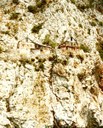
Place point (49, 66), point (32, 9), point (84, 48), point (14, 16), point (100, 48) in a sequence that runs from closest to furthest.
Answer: point (49, 66) < point (14, 16) < point (84, 48) < point (32, 9) < point (100, 48)

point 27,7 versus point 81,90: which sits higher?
point 27,7

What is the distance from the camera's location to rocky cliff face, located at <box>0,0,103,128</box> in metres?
24.2

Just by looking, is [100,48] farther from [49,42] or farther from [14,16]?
[14,16]

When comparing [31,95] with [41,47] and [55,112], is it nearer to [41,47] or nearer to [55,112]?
[55,112]

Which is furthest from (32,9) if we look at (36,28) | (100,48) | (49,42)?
(100,48)

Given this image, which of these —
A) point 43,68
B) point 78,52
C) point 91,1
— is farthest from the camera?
point 91,1

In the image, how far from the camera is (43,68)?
2648 cm

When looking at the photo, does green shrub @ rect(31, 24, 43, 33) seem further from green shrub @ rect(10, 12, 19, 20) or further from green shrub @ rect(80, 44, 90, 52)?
green shrub @ rect(80, 44, 90, 52)

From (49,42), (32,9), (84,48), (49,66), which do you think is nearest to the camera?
(49,66)

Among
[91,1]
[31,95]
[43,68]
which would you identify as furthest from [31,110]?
[91,1]

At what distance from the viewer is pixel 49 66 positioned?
1052 inches

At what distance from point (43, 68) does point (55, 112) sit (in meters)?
3.99

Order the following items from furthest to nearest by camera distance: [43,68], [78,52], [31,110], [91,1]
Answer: [91,1] → [78,52] → [43,68] → [31,110]

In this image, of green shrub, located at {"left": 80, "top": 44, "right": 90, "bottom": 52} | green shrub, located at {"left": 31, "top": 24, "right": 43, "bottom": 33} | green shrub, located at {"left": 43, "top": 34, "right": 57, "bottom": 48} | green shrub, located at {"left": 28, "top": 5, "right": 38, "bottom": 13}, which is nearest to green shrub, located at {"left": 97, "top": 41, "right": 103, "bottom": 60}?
green shrub, located at {"left": 80, "top": 44, "right": 90, "bottom": 52}
